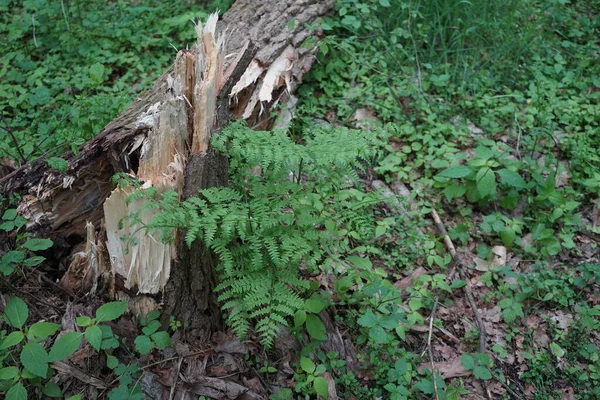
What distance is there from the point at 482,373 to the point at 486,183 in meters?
1.43

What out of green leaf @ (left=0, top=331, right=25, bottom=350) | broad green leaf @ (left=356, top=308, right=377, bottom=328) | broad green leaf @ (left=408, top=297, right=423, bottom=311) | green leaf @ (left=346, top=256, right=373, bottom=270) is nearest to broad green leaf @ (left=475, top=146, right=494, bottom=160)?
broad green leaf @ (left=408, top=297, right=423, bottom=311)

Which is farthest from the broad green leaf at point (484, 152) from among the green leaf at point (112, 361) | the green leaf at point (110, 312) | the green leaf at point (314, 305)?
the green leaf at point (112, 361)

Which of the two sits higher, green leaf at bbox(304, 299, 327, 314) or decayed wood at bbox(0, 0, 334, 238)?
decayed wood at bbox(0, 0, 334, 238)

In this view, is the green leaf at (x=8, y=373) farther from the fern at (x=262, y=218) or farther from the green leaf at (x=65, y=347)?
the fern at (x=262, y=218)

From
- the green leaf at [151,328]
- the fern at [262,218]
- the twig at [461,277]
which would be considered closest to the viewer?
the fern at [262,218]

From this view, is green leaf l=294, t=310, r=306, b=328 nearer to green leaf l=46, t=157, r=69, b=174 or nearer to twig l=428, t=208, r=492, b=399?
twig l=428, t=208, r=492, b=399

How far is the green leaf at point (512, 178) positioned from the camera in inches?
157

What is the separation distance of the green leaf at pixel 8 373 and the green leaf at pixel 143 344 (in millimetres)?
546

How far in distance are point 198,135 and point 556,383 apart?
2.52 meters

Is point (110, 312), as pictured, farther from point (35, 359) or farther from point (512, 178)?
point (512, 178)

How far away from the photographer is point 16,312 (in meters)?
2.66

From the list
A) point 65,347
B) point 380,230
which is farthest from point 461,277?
point 65,347

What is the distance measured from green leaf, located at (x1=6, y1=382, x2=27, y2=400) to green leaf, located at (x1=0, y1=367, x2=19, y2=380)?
0.07 metres

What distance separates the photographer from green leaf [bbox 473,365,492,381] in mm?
3061
